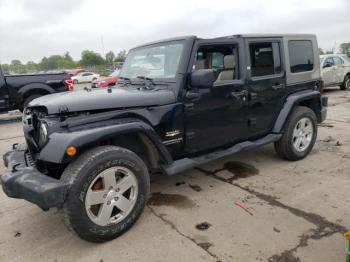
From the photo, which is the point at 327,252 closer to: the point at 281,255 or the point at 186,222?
the point at 281,255

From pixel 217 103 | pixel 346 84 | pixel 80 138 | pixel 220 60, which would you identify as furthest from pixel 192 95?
pixel 346 84

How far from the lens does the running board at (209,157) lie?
365 centimetres

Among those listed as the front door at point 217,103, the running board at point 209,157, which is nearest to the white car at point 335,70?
the running board at point 209,157

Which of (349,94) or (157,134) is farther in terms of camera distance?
(349,94)

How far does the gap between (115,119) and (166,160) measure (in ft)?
2.41

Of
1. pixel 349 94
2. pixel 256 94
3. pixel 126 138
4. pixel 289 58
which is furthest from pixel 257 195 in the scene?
pixel 349 94

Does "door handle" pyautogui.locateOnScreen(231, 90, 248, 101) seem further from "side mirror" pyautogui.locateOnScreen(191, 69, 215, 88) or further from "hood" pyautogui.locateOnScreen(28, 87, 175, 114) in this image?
"hood" pyautogui.locateOnScreen(28, 87, 175, 114)

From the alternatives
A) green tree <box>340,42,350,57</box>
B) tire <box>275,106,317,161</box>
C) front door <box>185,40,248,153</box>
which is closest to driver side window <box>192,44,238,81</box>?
front door <box>185,40,248,153</box>

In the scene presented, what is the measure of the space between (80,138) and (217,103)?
1810 mm

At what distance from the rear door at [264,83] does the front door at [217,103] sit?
7.1 inches

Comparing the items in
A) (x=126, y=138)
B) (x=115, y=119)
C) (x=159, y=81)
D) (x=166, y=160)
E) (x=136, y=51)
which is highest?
(x=136, y=51)

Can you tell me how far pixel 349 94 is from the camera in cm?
1307

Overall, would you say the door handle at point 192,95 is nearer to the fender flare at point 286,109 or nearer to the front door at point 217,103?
the front door at point 217,103

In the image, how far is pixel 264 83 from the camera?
4.57m
